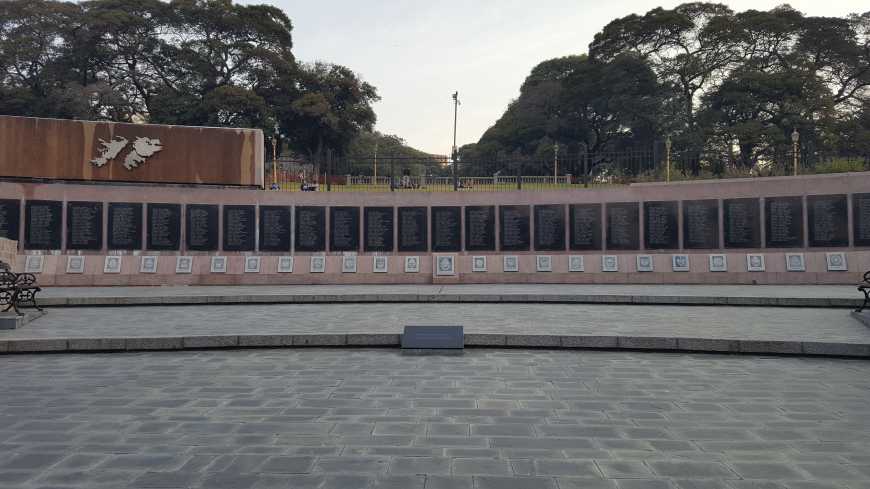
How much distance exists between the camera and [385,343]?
8289mm

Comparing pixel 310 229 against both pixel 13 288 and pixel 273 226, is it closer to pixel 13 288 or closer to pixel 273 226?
pixel 273 226

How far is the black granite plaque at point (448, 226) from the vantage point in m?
17.5

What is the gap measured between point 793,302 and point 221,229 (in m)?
15.0

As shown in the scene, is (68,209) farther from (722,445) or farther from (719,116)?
(719,116)

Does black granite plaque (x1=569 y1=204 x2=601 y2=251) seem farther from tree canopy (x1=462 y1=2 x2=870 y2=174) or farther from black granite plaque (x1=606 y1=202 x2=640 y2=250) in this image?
tree canopy (x1=462 y1=2 x2=870 y2=174)

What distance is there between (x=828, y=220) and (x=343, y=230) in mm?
13777

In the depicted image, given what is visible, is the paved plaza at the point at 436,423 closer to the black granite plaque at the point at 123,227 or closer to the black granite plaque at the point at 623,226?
the black granite plaque at the point at 623,226

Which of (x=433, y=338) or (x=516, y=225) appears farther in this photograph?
(x=516, y=225)

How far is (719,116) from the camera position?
1832 inches

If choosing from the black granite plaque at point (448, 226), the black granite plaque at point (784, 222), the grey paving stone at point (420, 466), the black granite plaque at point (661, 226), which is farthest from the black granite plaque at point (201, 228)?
the black granite plaque at point (784, 222)

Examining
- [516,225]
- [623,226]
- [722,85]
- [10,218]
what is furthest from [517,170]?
[722,85]

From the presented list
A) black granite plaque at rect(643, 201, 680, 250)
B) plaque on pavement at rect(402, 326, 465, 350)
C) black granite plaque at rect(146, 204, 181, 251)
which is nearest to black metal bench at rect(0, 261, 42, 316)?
black granite plaque at rect(146, 204, 181, 251)

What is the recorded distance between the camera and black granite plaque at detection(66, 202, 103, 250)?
1616cm

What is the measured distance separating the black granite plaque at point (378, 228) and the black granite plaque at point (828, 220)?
11949mm
